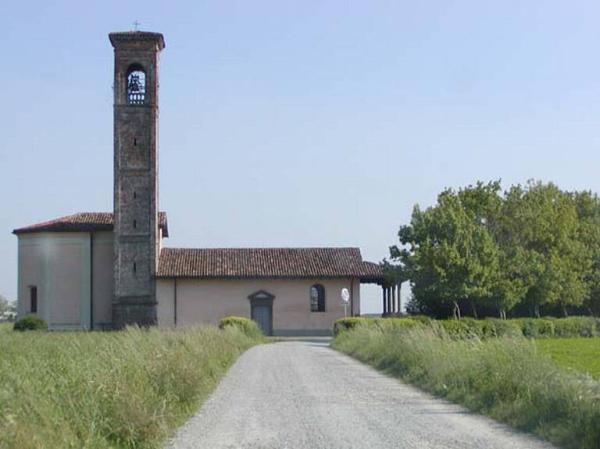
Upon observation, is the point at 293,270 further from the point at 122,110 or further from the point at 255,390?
the point at 255,390

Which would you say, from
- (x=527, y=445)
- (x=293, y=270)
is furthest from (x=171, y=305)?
(x=527, y=445)

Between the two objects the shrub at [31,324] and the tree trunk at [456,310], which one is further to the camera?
the tree trunk at [456,310]

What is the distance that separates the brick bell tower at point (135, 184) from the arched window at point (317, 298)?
10874 mm

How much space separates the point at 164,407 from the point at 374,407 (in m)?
4.31

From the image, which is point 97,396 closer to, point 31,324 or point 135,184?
point 31,324

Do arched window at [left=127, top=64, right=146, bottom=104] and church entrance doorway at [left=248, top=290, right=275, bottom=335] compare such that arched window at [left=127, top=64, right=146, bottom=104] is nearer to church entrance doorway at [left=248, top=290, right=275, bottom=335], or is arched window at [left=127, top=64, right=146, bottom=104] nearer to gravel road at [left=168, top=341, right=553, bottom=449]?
church entrance doorway at [left=248, top=290, right=275, bottom=335]

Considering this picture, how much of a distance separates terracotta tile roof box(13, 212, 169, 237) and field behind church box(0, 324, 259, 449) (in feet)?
148

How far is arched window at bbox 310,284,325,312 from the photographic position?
65.3 meters

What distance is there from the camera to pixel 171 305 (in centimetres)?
6394

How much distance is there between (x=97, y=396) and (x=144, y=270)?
5004 cm

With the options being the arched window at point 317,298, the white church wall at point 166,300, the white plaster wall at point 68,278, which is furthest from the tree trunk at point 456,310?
the white plaster wall at point 68,278

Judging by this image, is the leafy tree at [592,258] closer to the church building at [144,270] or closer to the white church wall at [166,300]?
the church building at [144,270]

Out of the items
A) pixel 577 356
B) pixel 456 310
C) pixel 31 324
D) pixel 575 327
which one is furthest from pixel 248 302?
pixel 577 356

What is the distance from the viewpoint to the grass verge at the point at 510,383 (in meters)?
13.3
